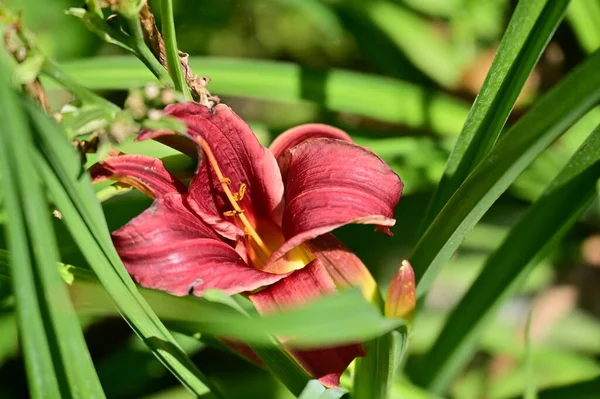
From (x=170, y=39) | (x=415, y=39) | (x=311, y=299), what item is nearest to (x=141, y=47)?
(x=170, y=39)

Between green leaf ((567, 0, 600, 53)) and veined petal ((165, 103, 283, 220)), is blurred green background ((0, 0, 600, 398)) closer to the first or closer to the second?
green leaf ((567, 0, 600, 53))

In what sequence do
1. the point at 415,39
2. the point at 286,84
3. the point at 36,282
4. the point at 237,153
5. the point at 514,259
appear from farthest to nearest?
the point at 415,39, the point at 286,84, the point at 514,259, the point at 237,153, the point at 36,282

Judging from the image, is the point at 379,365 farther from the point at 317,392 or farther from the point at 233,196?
the point at 233,196

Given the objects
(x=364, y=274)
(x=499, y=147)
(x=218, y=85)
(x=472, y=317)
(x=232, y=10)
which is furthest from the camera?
(x=232, y=10)

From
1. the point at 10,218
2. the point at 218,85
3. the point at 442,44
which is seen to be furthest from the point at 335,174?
the point at 442,44

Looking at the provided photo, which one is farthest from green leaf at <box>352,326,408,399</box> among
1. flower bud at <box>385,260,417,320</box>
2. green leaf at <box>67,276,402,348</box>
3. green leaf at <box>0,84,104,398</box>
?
green leaf at <box>0,84,104,398</box>

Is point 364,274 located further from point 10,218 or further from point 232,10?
point 232,10

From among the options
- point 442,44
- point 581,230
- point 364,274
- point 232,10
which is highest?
point 232,10
